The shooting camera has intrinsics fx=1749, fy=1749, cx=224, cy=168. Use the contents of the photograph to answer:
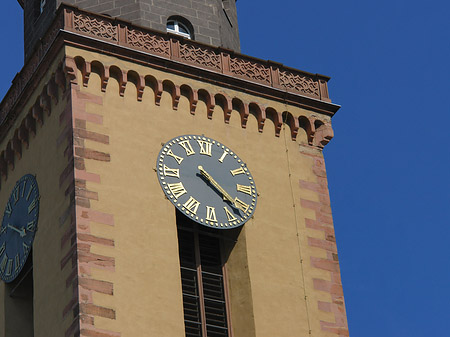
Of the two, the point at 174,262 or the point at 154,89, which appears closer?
the point at 174,262

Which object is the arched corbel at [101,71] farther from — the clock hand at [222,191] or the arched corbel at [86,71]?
the clock hand at [222,191]

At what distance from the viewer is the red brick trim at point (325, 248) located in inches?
1393

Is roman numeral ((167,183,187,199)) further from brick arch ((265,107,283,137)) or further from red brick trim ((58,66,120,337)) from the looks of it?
brick arch ((265,107,283,137))

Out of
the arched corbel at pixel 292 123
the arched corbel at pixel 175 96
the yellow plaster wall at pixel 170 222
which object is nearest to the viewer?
the yellow plaster wall at pixel 170 222

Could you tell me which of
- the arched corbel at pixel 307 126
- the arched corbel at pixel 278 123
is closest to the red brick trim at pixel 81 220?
the arched corbel at pixel 278 123

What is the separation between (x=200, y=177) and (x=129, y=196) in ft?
6.08

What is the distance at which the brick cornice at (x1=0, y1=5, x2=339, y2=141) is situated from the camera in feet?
118

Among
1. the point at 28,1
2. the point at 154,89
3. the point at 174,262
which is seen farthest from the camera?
the point at 28,1

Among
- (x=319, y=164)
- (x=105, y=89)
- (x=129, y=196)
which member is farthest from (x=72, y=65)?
(x=319, y=164)

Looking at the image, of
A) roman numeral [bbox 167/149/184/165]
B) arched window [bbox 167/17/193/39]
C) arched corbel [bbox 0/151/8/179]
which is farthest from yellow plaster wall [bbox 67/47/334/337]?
arched corbel [bbox 0/151/8/179]

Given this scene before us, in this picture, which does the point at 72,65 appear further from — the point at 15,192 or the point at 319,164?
the point at 319,164

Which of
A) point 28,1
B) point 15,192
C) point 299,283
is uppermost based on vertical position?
point 28,1

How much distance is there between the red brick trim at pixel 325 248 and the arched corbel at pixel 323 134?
279 millimetres

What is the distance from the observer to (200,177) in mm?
35500
